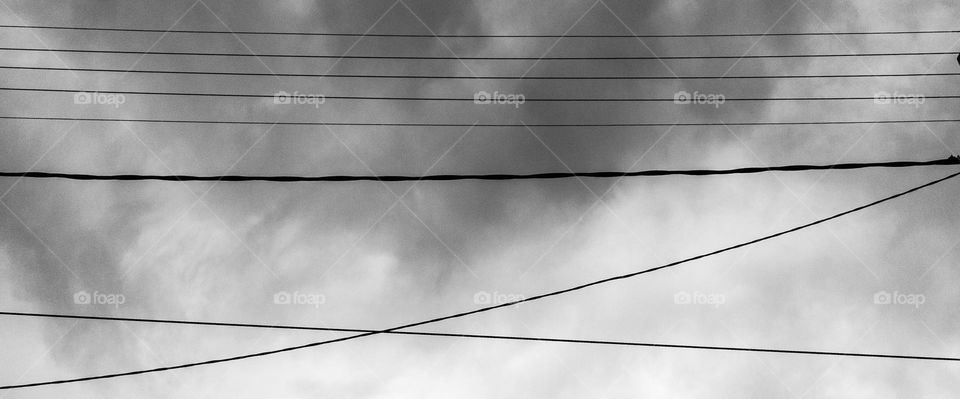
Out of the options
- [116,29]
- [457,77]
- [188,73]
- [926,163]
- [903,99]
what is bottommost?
[926,163]

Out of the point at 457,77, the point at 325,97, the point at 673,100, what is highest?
the point at 457,77

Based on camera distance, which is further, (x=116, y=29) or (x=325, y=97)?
(x=116, y=29)

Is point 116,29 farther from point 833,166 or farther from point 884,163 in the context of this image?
point 884,163

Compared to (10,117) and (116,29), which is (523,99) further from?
(10,117)

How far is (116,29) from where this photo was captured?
9016 mm

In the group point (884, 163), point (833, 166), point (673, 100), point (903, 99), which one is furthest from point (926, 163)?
point (673, 100)

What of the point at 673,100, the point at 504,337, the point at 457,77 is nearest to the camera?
the point at 504,337

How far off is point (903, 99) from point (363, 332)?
354 inches

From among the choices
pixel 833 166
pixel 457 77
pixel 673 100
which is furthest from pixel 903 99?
pixel 457 77

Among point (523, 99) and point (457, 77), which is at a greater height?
point (457, 77)

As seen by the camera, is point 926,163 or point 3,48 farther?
point 3,48

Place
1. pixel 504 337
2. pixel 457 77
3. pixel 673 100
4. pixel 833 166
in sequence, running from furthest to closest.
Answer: pixel 457 77
pixel 673 100
pixel 504 337
pixel 833 166

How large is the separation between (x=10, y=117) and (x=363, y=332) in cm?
637

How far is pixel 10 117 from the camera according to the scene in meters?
8.36
